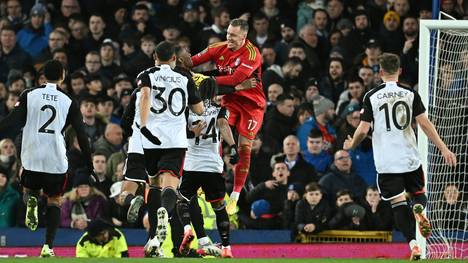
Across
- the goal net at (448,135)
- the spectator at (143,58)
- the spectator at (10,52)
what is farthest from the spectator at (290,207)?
the spectator at (10,52)

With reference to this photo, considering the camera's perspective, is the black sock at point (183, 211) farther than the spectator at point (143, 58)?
No

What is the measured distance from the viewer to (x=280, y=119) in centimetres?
2230

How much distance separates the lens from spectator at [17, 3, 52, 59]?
2531 cm

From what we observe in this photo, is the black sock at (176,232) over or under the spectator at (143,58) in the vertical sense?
under

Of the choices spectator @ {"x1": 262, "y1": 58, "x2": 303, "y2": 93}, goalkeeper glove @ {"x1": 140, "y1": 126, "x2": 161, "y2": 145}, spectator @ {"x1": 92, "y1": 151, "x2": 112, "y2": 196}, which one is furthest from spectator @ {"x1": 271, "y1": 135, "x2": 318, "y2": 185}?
goalkeeper glove @ {"x1": 140, "y1": 126, "x2": 161, "y2": 145}

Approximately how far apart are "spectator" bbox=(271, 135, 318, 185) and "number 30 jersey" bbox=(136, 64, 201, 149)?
5920mm

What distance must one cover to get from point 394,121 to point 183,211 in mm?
2688

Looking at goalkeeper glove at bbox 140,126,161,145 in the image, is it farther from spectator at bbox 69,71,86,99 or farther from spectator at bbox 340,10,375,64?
spectator at bbox 340,10,375,64

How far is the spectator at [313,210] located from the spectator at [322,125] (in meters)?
1.82

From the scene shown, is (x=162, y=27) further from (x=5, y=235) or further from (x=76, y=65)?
(x=5, y=235)

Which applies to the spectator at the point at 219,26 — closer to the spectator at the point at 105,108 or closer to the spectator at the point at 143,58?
the spectator at the point at 143,58

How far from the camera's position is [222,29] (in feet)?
79.9

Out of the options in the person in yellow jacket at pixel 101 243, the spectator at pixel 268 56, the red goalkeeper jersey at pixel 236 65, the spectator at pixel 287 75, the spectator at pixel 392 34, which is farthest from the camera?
the spectator at pixel 268 56

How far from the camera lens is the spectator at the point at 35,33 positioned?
25.3m
